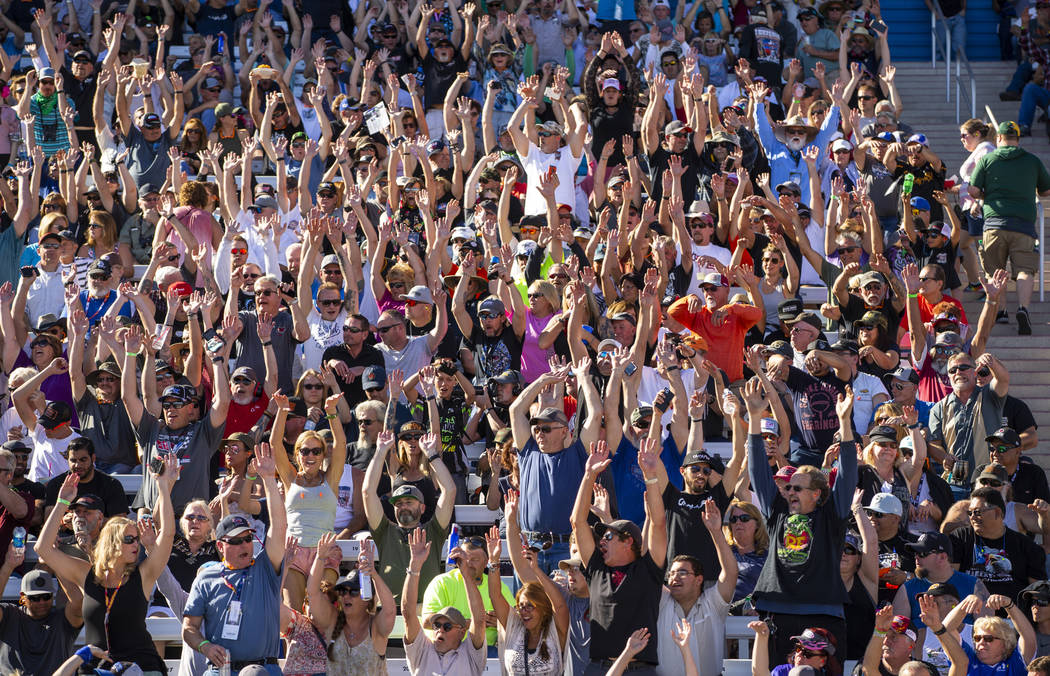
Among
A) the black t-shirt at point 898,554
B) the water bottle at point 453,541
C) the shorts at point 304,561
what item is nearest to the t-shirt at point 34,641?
the shorts at point 304,561

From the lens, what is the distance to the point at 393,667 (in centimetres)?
969

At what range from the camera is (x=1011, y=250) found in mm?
13930

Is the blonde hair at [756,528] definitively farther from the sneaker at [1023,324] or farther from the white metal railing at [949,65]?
the white metal railing at [949,65]

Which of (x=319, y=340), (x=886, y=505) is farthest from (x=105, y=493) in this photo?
(x=886, y=505)

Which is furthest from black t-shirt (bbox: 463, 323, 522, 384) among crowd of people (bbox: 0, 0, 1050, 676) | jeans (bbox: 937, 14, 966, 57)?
jeans (bbox: 937, 14, 966, 57)

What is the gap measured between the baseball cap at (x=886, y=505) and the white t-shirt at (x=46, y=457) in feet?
16.8

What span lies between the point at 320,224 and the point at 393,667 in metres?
4.13

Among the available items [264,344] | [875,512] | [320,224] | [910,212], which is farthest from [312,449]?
[910,212]

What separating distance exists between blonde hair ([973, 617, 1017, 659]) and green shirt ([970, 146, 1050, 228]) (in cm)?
552

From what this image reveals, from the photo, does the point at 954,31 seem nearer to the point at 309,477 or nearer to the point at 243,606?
the point at 309,477

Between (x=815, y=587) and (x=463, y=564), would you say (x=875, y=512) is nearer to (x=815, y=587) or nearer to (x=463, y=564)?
(x=815, y=587)

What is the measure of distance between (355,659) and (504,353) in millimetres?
3252

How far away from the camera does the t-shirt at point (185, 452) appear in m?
10.7

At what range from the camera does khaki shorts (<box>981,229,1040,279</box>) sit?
1384 centimetres
